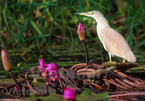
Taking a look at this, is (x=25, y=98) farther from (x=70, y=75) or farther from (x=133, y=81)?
(x=133, y=81)

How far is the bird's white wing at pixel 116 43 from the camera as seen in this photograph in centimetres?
334

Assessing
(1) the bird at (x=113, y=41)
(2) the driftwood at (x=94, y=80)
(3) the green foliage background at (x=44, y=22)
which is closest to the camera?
(2) the driftwood at (x=94, y=80)

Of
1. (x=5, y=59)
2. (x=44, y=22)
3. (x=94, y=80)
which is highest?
(x=44, y=22)

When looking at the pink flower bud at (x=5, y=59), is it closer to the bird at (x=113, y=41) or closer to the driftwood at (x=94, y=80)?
the driftwood at (x=94, y=80)

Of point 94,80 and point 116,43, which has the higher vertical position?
point 116,43

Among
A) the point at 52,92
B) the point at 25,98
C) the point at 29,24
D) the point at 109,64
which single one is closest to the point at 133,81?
the point at 109,64

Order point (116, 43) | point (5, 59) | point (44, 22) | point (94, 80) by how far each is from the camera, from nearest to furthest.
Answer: point (5, 59) < point (94, 80) < point (116, 43) < point (44, 22)

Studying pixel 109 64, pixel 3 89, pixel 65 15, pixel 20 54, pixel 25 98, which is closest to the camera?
pixel 25 98

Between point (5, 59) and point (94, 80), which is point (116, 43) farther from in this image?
point (5, 59)

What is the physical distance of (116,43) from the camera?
353 cm

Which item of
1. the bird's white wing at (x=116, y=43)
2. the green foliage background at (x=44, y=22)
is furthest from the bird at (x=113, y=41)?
the green foliage background at (x=44, y=22)

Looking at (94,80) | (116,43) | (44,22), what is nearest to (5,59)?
(94,80)

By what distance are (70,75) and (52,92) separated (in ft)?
1.21

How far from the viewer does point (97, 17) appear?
3.79m
